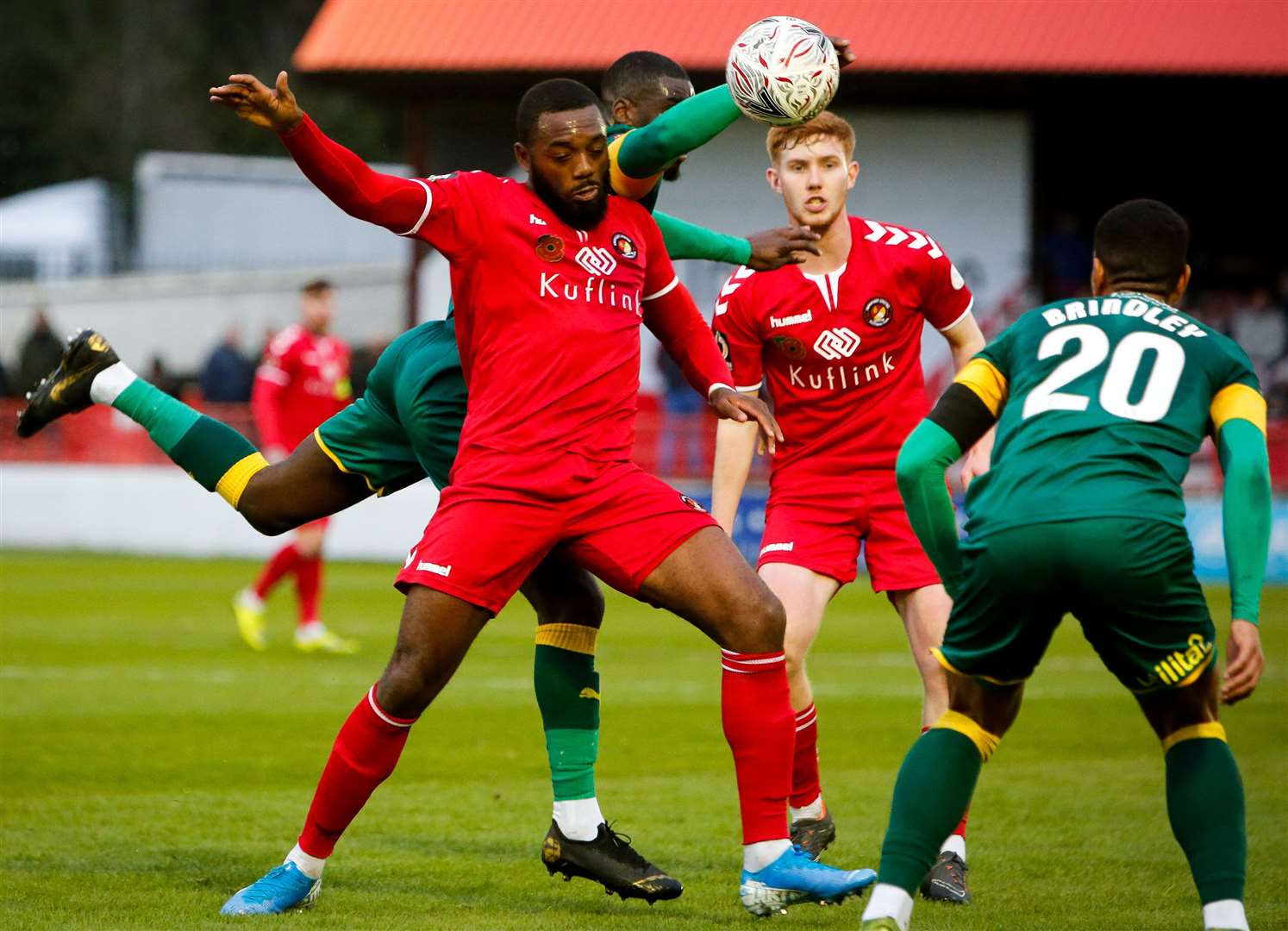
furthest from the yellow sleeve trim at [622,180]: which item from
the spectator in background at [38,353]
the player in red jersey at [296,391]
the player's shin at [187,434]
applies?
the spectator in background at [38,353]

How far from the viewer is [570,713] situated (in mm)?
5797

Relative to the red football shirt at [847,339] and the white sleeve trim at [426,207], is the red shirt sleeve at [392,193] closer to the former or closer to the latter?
the white sleeve trim at [426,207]

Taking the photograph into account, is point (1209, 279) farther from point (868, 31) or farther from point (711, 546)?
point (711, 546)

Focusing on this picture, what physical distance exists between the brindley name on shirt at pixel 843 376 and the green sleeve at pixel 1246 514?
2061 mm

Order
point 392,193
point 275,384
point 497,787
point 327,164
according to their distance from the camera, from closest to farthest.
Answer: point 327,164 → point 392,193 → point 497,787 → point 275,384

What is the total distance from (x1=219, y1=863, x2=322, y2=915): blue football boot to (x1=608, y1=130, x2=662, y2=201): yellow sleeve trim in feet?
7.24

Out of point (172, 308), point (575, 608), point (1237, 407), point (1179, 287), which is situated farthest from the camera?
point (172, 308)

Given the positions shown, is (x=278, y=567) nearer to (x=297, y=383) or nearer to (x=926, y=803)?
(x=297, y=383)

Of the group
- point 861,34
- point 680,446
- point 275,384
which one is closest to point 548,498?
point 275,384

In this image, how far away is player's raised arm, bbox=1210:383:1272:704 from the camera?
4.30m

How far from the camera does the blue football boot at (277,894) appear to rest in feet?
17.3

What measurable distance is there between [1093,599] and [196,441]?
3.03 meters

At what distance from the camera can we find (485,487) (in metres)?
5.20

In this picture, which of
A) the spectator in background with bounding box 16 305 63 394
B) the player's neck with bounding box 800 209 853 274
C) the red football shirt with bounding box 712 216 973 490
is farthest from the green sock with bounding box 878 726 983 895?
the spectator in background with bounding box 16 305 63 394
